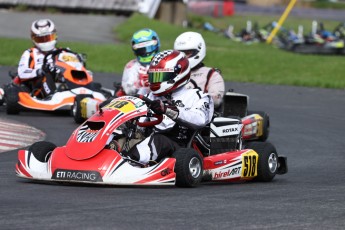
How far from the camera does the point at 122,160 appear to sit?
7691 millimetres

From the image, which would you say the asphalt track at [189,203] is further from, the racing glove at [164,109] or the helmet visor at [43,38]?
the helmet visor at [43,38]

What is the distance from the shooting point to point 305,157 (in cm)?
1100

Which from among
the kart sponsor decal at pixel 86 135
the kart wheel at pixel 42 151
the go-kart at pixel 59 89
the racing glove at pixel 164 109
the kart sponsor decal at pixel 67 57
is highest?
the racing glove at pixel 164 109

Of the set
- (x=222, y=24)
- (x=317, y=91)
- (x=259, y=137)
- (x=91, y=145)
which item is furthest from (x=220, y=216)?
(x=222, y=24)

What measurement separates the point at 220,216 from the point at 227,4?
47.8m

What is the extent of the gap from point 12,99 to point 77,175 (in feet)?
22.5

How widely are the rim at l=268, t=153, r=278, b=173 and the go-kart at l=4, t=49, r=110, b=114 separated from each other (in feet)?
18.1

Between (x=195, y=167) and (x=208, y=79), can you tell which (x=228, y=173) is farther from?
(x=208, y=79)

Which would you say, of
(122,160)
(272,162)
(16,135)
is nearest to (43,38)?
(16,135)

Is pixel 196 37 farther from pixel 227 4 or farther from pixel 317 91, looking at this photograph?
pixel 227 4

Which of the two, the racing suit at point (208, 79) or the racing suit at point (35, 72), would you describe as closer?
the racing suit at point (208, 79)

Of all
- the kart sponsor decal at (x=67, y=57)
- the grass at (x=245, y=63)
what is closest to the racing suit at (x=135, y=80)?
the kart sponsor decal at (x=67, y=57)

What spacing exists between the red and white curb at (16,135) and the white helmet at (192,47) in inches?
78.4

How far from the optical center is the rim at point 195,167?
26.0 feet
